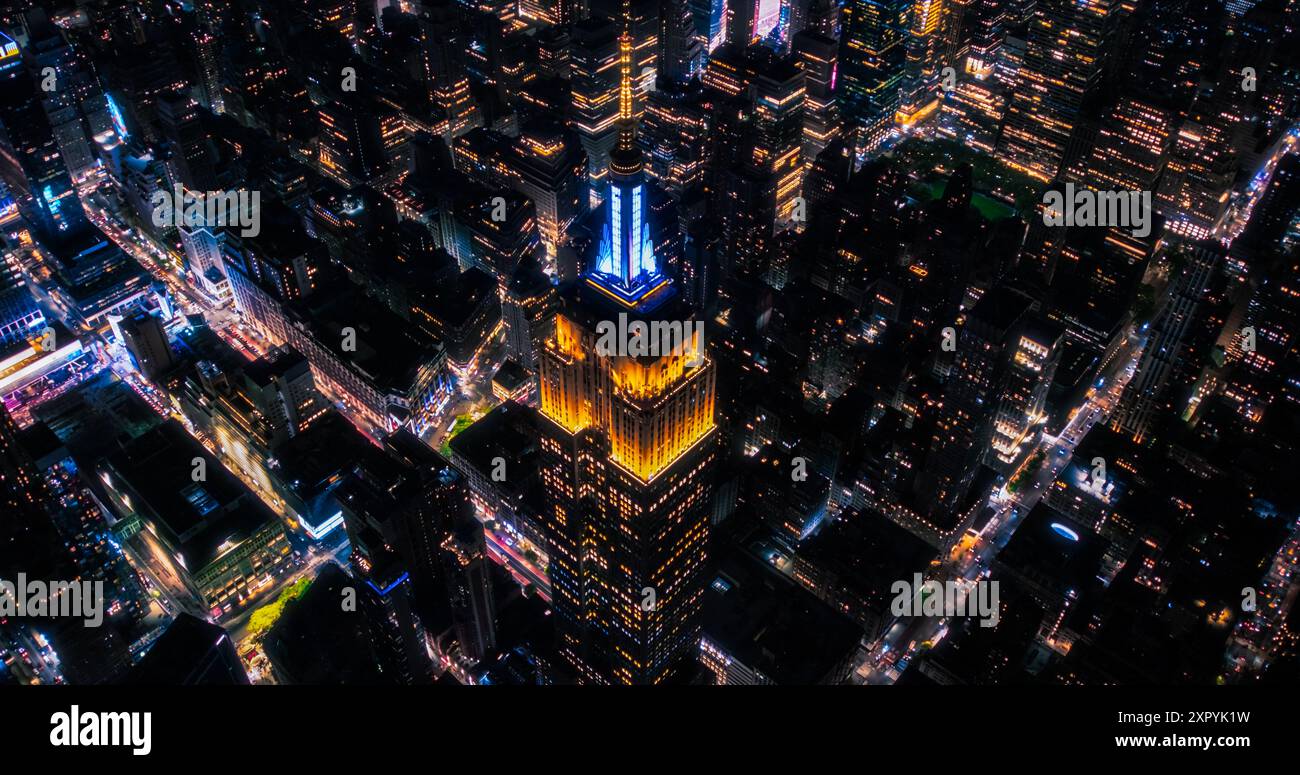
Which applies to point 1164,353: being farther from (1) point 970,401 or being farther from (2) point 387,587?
(2) point 387,587

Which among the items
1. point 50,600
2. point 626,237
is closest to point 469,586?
point 50,600

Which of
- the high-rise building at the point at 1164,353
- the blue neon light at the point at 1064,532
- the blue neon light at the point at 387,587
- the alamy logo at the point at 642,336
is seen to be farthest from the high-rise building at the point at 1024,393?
the blue neon light at the point at 387,587
